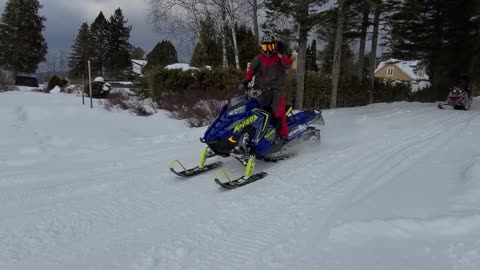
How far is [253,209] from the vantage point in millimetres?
4570

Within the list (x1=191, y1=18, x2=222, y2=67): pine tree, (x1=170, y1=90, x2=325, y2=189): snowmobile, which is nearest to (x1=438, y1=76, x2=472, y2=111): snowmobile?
(x1=170, y1=90, x2=325, y2=189): snowmobile

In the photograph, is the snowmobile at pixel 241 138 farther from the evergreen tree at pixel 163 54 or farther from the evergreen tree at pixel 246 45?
the evergreen tree at pixel 163 54

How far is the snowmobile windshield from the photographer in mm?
5875

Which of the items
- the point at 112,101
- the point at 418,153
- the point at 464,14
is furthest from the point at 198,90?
the point at 464,14

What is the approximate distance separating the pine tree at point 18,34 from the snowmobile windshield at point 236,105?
47.2 metres

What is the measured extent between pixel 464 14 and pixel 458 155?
55.2 feet

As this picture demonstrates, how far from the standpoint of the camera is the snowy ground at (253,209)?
134 inches

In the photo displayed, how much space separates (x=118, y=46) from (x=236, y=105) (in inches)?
2392

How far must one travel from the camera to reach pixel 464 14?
19922mm

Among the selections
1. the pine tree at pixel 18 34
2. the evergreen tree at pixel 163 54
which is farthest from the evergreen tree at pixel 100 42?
the evergreen tree at pixel 163 54

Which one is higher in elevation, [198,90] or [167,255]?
[198,90]

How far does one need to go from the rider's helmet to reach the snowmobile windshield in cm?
98

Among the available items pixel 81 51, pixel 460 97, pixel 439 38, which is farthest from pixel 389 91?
pixel 81 51

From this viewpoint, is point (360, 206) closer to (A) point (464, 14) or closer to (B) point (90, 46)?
(A) point (464, 14)
